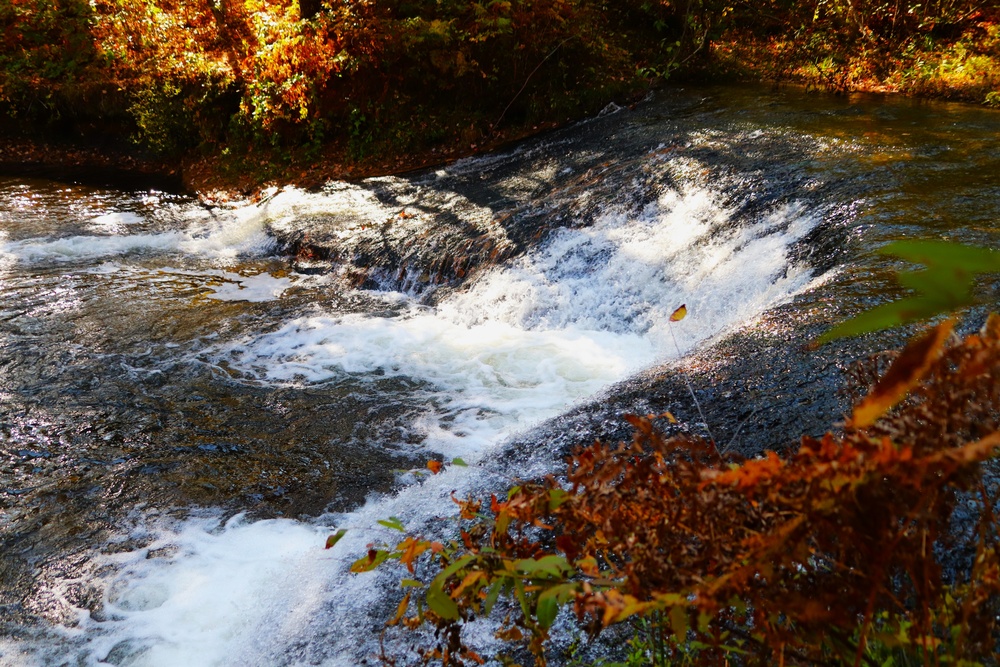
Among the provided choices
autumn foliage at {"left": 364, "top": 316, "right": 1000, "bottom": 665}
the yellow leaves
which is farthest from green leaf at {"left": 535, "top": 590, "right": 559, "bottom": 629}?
the yellow leaves

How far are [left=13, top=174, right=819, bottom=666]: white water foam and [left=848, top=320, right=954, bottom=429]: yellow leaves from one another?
239cm

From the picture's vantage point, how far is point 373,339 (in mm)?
6355

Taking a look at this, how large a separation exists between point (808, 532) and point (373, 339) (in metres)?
5.46

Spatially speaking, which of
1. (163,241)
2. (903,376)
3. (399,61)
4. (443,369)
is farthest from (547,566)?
(399,61)

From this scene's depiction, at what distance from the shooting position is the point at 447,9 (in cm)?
1176

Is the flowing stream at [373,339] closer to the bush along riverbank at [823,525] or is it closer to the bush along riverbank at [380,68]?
the bush along riverbank at [823,525]

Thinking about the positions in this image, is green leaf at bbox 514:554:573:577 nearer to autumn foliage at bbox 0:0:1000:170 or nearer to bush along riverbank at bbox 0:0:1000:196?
bush along riverbank at bbox 0:0:1000:196

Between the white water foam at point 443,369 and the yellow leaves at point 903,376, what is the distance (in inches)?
94.1

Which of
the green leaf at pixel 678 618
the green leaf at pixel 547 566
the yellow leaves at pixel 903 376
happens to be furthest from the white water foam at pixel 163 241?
the yellow leaves at pixel 903 376

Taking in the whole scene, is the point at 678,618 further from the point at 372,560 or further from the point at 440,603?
the point at 372,560

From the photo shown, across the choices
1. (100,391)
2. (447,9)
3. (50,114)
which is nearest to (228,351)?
(100,391)

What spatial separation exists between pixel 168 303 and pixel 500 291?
3.59 metres

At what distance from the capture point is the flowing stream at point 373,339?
3.31 meters

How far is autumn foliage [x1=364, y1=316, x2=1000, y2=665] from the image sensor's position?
3.57 ft
